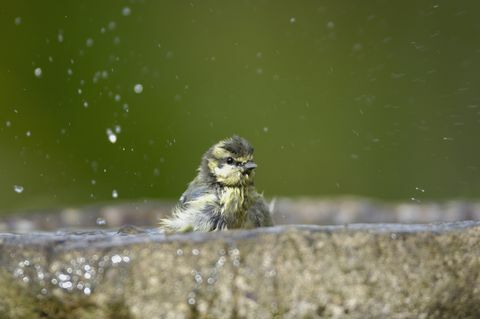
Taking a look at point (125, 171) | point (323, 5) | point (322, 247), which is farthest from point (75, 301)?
point (323, 5)

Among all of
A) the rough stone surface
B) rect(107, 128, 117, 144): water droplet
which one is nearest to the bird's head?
the rough stone surface

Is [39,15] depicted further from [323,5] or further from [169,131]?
[323,5]

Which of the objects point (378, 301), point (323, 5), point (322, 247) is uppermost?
point (323, 5)

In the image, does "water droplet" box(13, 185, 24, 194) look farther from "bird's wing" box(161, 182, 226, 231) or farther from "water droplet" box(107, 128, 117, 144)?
"bird's wing" box(161, 182, 226, 231)

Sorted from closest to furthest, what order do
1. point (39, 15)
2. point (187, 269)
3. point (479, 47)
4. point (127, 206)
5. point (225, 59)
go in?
point (187, 269), point (127, 206), point (39, 15), point (225, 59), point (479, 47)

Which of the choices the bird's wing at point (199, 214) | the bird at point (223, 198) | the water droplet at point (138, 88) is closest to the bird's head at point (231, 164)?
the bird at point (223, 198)

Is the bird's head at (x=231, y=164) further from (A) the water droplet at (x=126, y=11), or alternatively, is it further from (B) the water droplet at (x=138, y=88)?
(A) the water droplet at (x=126, y=11)
